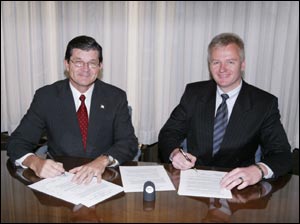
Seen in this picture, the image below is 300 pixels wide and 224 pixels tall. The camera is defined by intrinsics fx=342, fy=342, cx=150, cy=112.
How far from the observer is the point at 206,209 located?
1.51 metres

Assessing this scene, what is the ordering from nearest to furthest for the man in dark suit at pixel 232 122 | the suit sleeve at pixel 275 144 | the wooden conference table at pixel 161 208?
the wooden conference table at pixel 161 208
the suit sleeve at pixel 275 144
the man in dark suit at pixel 232 122

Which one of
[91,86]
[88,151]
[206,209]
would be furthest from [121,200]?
[91,86]

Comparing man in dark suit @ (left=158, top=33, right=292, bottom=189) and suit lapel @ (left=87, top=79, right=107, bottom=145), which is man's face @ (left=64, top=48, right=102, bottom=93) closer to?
suit lapel @ (left=87, top=79, right=107, bottom=145)

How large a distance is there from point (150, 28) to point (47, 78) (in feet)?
3.86

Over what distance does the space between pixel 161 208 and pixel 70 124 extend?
3.29 feet

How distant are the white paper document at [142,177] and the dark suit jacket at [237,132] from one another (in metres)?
0.32

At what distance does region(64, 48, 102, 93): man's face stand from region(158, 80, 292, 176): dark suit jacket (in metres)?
0.64

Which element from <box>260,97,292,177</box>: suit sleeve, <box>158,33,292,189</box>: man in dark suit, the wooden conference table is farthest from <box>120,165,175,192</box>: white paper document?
<box>260,97,292,177</box>: suit sleeve

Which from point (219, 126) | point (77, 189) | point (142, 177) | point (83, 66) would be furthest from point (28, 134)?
point (219, 126)

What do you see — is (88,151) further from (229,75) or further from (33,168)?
(229,75)

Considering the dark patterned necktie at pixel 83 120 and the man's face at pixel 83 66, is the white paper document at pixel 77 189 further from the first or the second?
the man's face at pixel 83 66

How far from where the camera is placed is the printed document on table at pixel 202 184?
5.38ft

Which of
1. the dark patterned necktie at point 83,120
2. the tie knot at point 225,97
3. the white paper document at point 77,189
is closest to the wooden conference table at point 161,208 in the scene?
the white paper document at point 77,189

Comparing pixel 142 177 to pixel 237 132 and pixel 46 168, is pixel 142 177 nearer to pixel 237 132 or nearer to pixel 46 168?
pixel 46 168
